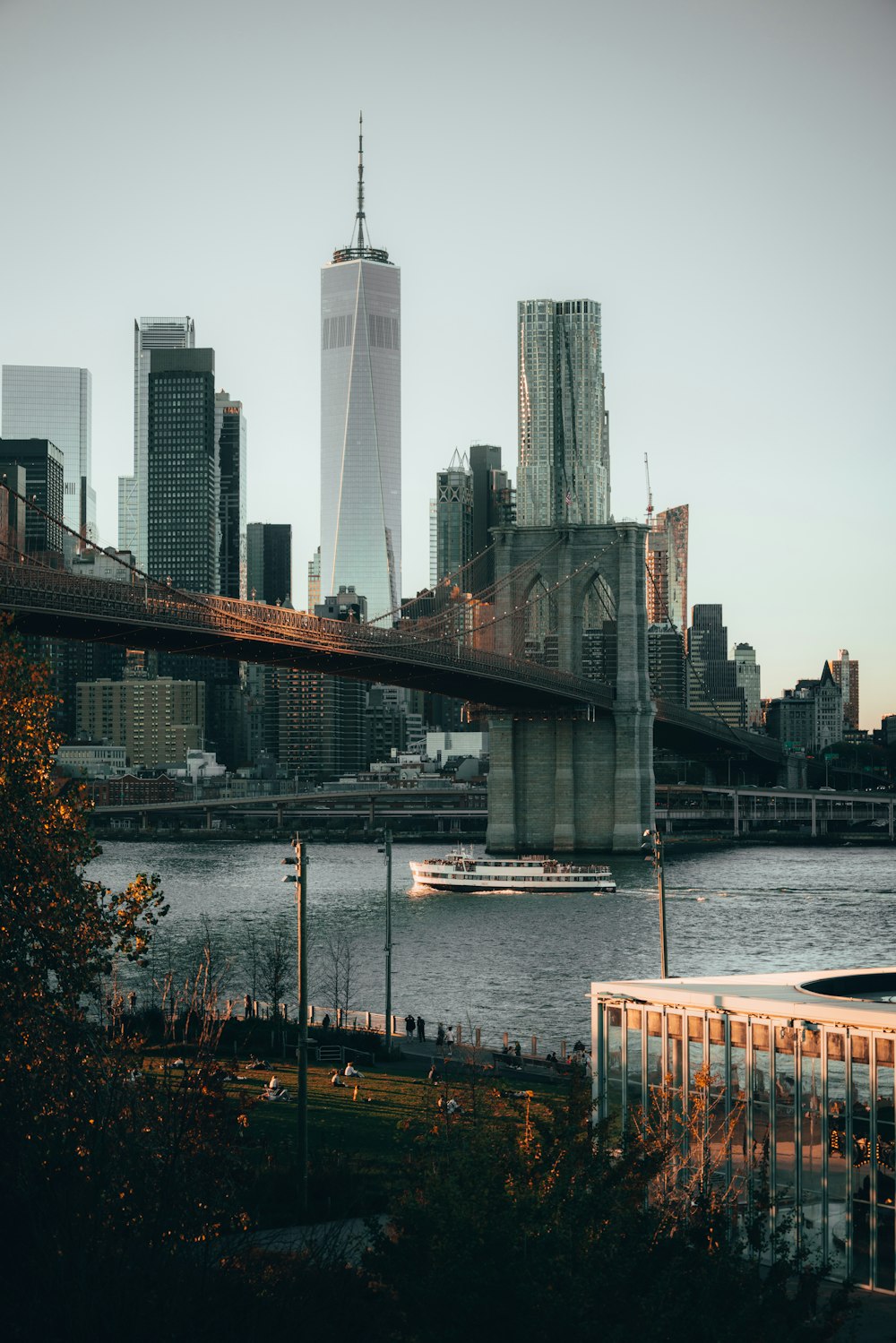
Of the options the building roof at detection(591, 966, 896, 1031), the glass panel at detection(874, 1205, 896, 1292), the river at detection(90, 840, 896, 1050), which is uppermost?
the building roof at detection(591, 966, 896, 1031)

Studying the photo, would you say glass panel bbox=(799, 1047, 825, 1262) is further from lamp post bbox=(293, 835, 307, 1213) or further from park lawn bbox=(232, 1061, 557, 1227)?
lamp post bbox=(293, 835, 307, 1213)

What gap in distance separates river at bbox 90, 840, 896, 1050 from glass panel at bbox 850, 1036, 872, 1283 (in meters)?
18.2

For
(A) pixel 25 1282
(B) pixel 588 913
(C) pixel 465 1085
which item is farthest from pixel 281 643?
(A) pixel 25 1282

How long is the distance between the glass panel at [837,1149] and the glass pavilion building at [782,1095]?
1 cm

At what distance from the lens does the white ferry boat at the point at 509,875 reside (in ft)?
248

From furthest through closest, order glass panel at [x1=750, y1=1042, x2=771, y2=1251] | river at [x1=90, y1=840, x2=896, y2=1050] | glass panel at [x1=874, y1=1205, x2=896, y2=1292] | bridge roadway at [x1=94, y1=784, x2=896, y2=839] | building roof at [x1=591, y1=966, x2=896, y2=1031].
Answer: bridge roadway at [x1=94, y1=784, x2=896, y2=839], river at [x1=90, y1=840, x2=896, y2=1050], glass panel at [x1=750, y1=1042, x2=771, y2=1251], building roof at [x1=591, y1=966, x2=896, y2=1031], glass panel at [x1=874, y1=1205, x2=896, y2=1292]

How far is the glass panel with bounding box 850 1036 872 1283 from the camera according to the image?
15312 millimetres

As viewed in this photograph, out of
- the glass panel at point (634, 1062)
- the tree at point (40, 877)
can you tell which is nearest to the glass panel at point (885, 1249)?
the glass panel at point (634, 1062)

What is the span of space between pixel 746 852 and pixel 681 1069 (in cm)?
9380

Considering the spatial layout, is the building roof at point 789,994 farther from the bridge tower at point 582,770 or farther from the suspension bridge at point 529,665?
the bridge tower at point 582,770

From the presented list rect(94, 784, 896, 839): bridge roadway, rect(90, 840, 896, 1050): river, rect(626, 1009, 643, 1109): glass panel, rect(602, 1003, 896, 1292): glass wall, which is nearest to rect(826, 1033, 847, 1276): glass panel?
rect(602, 1003, 896, 1292): glass wall

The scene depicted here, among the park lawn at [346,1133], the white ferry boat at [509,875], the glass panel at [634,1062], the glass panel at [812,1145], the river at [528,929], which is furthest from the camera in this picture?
the white ferry boat at [509,875]

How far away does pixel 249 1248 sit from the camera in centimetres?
1130

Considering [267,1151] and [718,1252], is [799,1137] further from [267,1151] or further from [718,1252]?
[267,1151]
